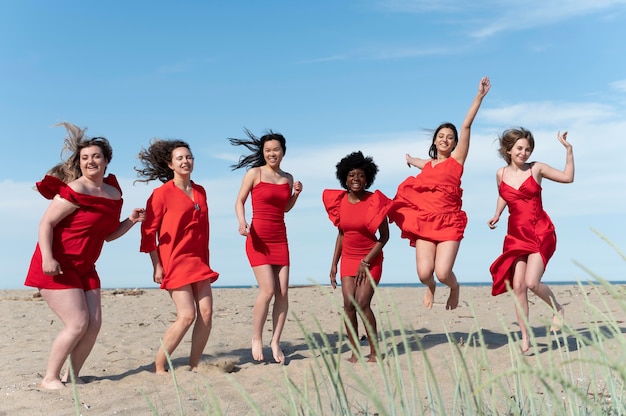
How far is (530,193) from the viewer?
22.1ft

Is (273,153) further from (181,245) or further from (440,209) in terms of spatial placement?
(440,209)

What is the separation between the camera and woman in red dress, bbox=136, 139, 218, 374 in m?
6.00

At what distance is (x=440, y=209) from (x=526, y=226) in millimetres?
929

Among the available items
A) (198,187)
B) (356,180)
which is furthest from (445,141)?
(198,187)

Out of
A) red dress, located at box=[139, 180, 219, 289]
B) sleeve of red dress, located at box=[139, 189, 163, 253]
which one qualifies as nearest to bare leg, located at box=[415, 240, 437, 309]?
red dress, located at box=[139, 180, 219, 289]

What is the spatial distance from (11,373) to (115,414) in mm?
2059

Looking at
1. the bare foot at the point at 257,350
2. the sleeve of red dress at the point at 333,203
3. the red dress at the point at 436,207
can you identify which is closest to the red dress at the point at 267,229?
the sleeve of red dress at the point at 333,203

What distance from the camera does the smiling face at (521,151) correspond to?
6.78m

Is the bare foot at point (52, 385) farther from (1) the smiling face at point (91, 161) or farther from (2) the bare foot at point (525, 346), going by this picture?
(2) the bare foot at point (525, 346)

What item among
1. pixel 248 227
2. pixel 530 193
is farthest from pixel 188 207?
pixel 530 193

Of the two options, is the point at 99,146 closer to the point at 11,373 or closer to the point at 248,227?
the point at 248,227

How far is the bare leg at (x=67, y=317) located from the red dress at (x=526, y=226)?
405 centimetres

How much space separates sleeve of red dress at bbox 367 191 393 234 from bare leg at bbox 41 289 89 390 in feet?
8.62

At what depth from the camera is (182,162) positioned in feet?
20.3
